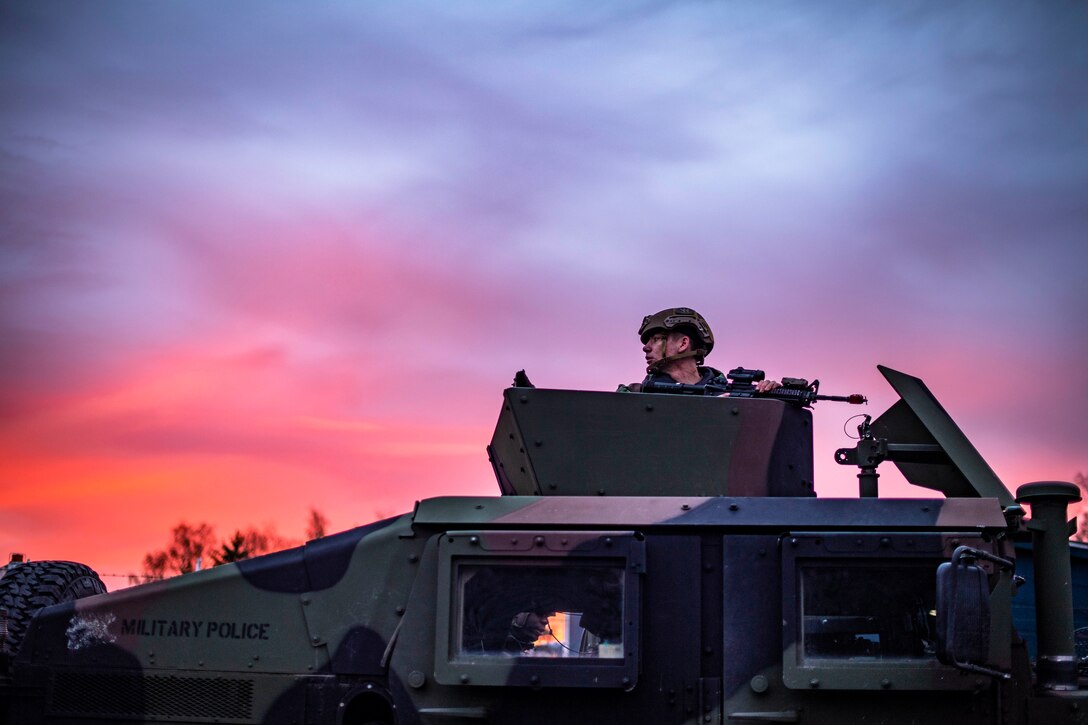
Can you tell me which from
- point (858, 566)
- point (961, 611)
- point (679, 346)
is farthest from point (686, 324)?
point (961, 611)

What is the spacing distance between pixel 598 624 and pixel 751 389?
87.2 inches

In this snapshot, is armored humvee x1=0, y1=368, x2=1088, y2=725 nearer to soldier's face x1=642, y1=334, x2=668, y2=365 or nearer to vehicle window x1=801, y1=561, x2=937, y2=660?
vehicle window x1=801, y1=561, x2=937, y2=660

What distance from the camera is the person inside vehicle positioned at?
768 centimetres

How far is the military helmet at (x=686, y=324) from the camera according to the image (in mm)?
7680

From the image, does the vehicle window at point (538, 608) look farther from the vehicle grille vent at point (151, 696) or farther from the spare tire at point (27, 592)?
the spare tire at point (27, 592)

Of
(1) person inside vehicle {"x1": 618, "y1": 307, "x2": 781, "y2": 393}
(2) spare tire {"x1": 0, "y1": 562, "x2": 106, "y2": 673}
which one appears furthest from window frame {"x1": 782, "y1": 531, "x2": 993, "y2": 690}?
(2) spare tire {"x1": 0, "y1": 562, "x2": 106, "y2": 673}

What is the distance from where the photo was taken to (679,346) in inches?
305

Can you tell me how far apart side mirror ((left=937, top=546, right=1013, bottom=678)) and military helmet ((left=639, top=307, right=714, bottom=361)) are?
9.95ft

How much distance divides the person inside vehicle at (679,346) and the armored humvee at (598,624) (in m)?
2.01

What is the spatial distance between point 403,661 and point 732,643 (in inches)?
58.8

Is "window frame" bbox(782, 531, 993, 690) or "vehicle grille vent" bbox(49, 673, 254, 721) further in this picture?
"vehicle grille vent" bbox(49, 673, 254, 721)

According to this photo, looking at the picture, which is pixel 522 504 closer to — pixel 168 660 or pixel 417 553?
pixel 417 553

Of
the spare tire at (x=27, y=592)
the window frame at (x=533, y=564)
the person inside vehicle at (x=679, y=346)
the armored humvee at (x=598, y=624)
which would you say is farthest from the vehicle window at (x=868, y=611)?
the spare tire at (x=27, y=592)

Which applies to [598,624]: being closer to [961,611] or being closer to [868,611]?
[868,611]
